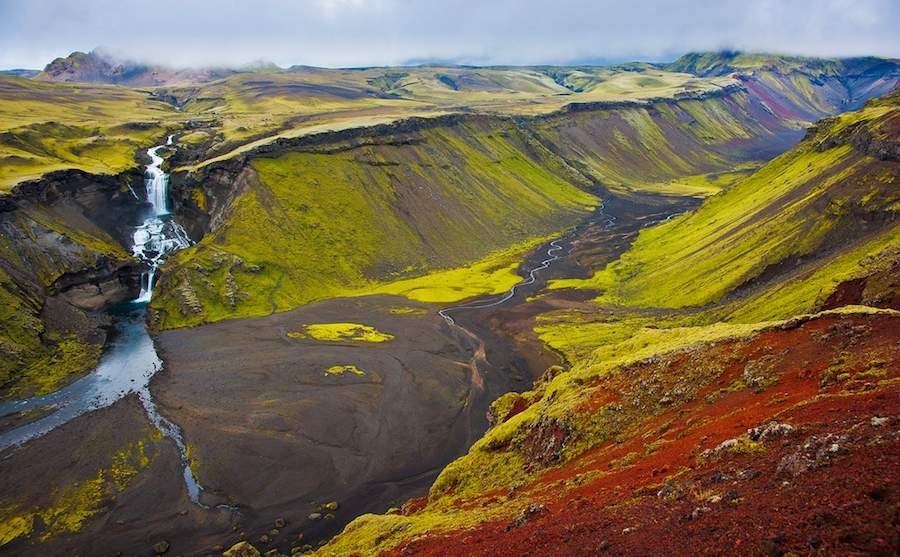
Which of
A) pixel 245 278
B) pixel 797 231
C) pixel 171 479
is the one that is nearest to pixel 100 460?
pixel 171 479

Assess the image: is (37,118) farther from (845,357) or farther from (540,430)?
(845,357)

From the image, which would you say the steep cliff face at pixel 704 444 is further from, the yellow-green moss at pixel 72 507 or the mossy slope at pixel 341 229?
the mossy slope at pixel 341 229

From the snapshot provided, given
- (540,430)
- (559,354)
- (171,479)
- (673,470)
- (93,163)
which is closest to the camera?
(673,470)

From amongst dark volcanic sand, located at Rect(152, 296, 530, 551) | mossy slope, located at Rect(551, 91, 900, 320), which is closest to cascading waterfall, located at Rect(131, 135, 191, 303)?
dark volcanic sand, located at Rect(152, 296, 530, 551)

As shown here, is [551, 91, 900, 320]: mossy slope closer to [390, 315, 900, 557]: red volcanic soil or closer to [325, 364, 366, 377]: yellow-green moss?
[390, 315, 900, 557]: red volcanic soil

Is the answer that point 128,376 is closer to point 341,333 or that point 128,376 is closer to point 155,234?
point 341,333

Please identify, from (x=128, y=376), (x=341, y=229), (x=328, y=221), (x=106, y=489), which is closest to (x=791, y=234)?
(x=341, y=229)
